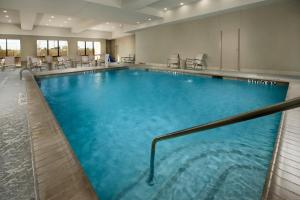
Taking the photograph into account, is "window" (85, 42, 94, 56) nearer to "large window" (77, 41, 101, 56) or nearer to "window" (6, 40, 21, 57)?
"large window" (77, 41, 101, 56)

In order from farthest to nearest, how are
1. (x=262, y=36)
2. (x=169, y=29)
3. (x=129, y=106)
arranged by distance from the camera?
(x=169, y=29) → (x=262, y=36) → (x=129, y=106)

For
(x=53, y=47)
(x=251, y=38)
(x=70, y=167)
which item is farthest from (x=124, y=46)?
(x=70, y=167)

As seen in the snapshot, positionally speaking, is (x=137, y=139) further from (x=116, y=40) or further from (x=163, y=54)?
(x=116, y=40)

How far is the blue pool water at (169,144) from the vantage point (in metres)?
2.05

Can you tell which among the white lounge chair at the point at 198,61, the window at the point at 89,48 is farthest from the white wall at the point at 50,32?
the white lounge chair at the point at 198,61

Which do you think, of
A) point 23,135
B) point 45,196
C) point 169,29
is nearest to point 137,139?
point 23,135

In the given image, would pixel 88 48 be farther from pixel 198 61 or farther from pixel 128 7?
pixel 198 61

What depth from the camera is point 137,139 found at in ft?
10.6

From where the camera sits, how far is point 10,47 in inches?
610

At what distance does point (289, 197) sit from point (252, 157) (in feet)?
4.03

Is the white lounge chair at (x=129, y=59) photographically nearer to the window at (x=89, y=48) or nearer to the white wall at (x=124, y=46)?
the white wall at (x=124, y=46)

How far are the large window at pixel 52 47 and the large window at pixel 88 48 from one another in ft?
4.35

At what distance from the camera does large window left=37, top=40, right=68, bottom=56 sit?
16.6 meters

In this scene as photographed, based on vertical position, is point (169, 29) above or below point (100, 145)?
above
